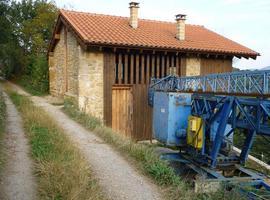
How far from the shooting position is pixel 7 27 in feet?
49.7

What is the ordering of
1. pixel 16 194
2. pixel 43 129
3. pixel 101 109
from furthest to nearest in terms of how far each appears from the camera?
pixel 101 109
pixel 43 129
pixel 16 194

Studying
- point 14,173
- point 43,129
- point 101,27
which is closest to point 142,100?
point 101,27

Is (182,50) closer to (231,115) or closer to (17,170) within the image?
(231,115)

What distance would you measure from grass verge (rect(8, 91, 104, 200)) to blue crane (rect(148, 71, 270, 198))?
3896mm

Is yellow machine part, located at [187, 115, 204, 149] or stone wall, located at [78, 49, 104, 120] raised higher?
stone wall, located at [78, 49, 104, 120]

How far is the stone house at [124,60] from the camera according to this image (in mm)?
14047

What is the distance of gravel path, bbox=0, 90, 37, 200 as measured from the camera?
17.6ft

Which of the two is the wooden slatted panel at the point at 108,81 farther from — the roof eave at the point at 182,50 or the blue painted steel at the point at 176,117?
the blue painted steel at the point at 176,117

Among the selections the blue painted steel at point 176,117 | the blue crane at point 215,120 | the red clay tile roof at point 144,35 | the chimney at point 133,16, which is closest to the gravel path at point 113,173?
the blue painted steel at point 176,117

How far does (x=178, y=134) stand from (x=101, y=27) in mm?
7250

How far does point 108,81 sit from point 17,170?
8306 mm

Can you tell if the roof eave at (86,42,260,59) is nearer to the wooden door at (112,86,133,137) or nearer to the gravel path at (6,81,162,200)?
the wooden door at (112,86,133,137)

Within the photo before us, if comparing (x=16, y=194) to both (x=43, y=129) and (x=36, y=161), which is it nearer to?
(x=36, y=161)

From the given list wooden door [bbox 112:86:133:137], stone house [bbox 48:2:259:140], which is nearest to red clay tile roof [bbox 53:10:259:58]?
stone house [bbox 48:2:259:140]
